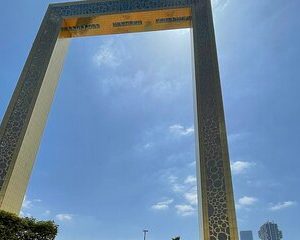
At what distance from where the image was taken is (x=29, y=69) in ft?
21.5

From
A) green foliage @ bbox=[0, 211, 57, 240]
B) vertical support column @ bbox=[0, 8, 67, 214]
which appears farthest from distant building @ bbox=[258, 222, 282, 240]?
green foliage @ bbox=[0, 211, 57, 240]

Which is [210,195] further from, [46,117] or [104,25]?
[104,25]

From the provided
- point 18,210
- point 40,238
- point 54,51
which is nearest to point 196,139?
point 40,238

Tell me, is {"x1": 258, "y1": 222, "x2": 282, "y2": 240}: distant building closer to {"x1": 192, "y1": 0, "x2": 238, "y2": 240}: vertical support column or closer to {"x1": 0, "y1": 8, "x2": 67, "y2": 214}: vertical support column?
{"x1": 192, "y1": 0, "x2": 238, "y2": 240}: vertical support column

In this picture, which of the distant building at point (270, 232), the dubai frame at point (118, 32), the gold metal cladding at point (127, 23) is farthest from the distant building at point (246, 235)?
the dubai frame at point (118, 32)

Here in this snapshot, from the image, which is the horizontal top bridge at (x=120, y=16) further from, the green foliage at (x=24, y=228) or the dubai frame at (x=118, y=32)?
the green foliage at (x=24, y=228)

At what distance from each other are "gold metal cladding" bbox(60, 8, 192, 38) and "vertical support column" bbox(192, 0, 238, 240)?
0.49m

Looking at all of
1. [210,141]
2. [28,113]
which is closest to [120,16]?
[28,113]

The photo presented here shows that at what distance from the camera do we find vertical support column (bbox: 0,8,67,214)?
529cm

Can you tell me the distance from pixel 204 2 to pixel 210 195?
4624 millimetres

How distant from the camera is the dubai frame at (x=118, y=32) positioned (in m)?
4.74

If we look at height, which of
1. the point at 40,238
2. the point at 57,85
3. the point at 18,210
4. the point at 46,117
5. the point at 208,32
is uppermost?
the point at 208,32

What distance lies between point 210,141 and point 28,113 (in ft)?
12.2

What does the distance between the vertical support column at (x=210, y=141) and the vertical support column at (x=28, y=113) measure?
3.36 meters
